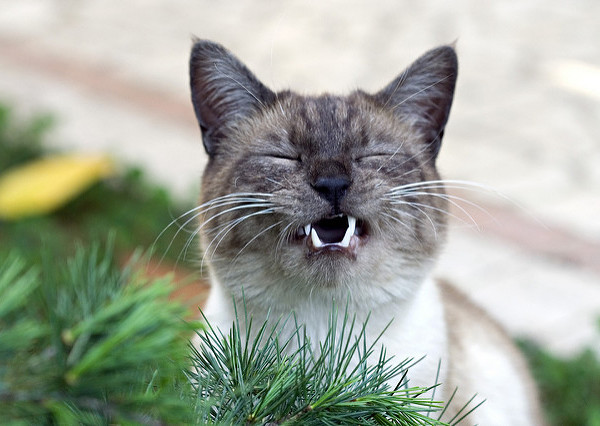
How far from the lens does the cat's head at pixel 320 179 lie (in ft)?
5.83

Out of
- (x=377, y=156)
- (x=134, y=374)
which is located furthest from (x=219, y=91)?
(x=134, y=374)

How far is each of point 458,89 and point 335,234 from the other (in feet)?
16.3

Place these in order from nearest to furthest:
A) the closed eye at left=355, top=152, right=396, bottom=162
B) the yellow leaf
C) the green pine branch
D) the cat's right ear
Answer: the green pine branch
the closed eye at left=355, top=152, right=396, bottom=162
the cat's right ear
the yellow leaf

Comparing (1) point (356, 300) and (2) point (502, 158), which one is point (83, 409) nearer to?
(1) point (356, 300)

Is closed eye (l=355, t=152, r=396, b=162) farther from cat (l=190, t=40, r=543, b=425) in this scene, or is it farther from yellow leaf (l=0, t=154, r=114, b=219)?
yellow leaf (l=0, t=154, r=114, b=219)

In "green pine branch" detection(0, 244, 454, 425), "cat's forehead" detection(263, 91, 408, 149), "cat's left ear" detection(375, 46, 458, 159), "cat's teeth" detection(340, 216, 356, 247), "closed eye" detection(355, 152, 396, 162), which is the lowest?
"green pine branch" detection(0, 244, 454, 425)

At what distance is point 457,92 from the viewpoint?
6480 millimetres

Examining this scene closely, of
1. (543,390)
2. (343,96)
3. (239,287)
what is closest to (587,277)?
(543,390)

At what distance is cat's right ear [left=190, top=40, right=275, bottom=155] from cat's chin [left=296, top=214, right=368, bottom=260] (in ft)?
1.65

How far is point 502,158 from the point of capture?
5.49 m

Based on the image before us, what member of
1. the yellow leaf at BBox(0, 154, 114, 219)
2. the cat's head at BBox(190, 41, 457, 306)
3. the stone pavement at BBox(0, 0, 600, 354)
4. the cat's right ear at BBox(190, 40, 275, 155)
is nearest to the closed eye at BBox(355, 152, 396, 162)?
the cat's head at BBox(190, 41, 457, 306)

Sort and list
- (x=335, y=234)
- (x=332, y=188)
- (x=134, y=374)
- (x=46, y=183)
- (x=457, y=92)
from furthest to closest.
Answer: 1. (x=457, y=92)
2. (x=46, y=183)
3. (x=335, y=234)
4. (x=332, y=188)
5. (x=134, y=374)

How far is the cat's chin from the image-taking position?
1.78 metres

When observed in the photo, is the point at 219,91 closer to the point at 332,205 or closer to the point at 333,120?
the point at 333,120
